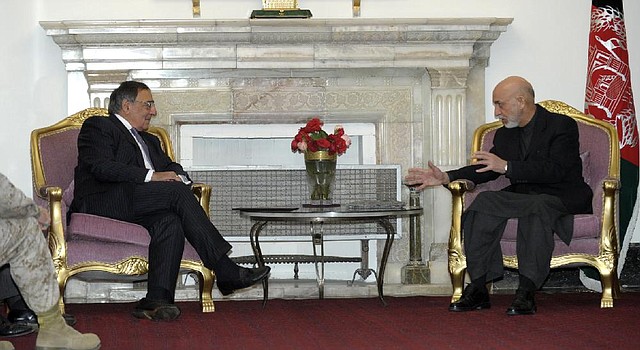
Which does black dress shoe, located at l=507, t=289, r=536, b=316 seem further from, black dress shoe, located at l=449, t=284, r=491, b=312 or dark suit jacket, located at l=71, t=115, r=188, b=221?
dark suit jacket, located at l=71, t=115, r=188, b=221

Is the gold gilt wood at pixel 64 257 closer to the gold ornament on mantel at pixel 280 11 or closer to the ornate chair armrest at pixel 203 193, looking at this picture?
the ornate chair armrest at pixel 203 193

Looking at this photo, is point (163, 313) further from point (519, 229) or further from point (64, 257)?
point (519, 229)

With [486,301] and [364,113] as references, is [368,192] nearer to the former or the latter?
[364,113]

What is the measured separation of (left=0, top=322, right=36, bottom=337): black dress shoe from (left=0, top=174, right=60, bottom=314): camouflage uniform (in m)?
0.70

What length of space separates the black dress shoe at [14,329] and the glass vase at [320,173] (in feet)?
5.72

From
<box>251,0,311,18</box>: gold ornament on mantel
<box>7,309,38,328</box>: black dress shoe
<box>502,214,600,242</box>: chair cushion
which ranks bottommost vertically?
<box>7,309,38,328</box>: black dress shoe

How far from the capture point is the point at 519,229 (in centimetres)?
459

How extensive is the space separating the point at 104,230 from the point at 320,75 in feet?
6.82

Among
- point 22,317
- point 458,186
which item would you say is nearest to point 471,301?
→ point 458,186

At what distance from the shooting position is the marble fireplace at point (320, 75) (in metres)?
→ 5.97

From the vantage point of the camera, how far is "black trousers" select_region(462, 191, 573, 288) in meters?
4.52

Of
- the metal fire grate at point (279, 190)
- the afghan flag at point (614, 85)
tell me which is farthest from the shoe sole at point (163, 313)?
the afghan flag at point (614, 85)

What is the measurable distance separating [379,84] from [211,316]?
224 centimetres

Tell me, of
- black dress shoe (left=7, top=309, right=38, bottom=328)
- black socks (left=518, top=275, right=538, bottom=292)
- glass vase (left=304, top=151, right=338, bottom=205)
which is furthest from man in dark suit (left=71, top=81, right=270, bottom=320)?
black socks (left=518, top=275, right=538, bottom=292)
